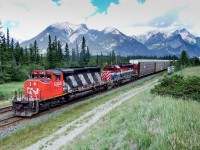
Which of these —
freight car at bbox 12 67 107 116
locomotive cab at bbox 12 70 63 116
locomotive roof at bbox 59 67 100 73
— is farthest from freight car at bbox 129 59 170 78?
locomotive cab at bbox 12 70 63 116

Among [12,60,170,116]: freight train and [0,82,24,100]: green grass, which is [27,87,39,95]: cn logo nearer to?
[12,60,170,116]: freight train

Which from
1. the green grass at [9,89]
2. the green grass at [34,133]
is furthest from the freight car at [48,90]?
the green grass at [9,89]

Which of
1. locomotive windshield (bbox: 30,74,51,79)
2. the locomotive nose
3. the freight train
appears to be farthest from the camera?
locomotive windshield (bbox: 30,74,51,79)

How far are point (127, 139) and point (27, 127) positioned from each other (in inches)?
395

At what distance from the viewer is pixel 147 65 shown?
162 ft

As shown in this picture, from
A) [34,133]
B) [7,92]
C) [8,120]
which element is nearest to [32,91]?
[8,120]

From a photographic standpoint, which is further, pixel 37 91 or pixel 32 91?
pixel 32 91

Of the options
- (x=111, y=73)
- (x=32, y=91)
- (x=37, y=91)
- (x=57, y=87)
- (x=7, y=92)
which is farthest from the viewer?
(x=7, y=92)

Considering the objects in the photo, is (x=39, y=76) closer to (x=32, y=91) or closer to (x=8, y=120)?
(x=32, y=91)

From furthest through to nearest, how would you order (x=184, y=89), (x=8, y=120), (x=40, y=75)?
1. (x=40, y=75)
2. (x=8, y=120)
3. (x=184, y=89)

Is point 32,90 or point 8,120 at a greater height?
point 32,90

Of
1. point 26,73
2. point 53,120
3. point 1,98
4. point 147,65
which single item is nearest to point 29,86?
point 53,120

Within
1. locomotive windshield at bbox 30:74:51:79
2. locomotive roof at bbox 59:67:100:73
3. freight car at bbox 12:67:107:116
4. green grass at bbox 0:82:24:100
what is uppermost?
locomotive roof at bbox 59:67:100:73

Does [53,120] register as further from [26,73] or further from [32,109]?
[26,73]
